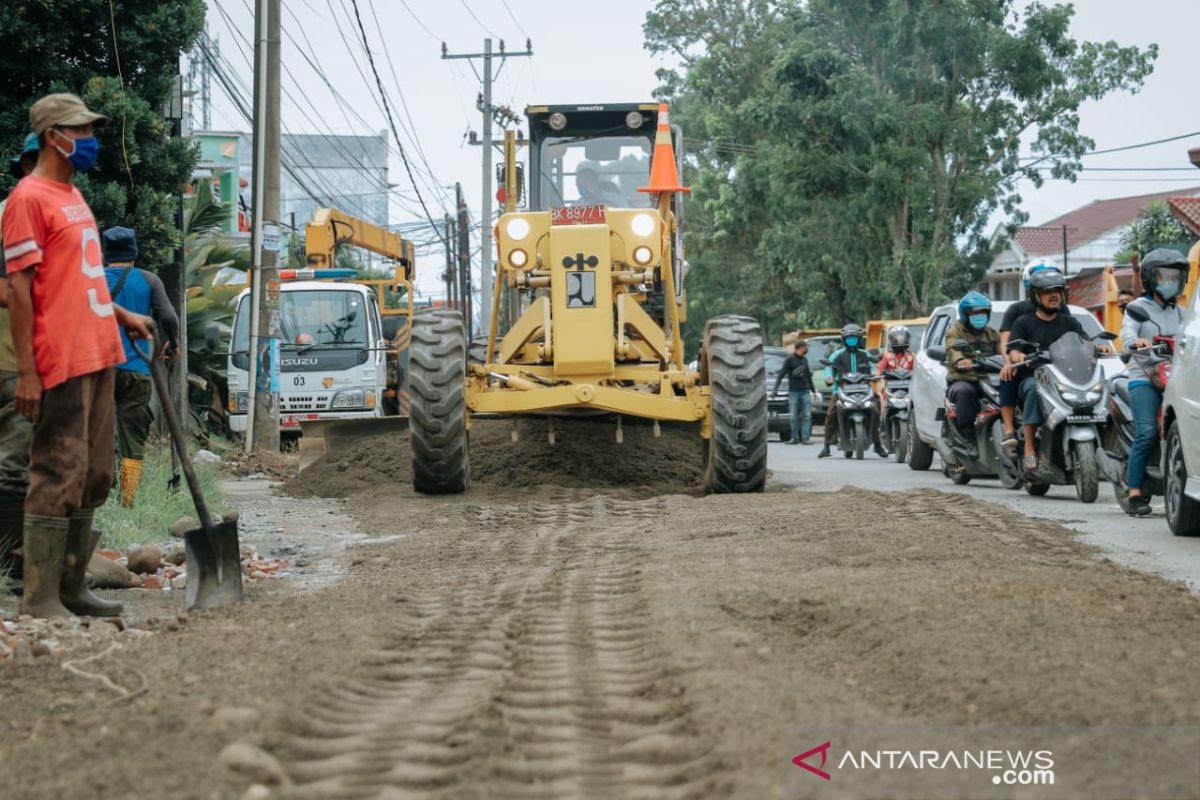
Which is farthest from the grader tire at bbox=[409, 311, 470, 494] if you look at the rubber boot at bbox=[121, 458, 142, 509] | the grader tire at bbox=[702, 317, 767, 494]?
the rubber boot at bbox=[121, 458, 142, 509]

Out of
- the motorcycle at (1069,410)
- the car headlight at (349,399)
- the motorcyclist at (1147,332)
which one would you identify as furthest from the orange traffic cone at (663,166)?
the car headlight at (349,399)

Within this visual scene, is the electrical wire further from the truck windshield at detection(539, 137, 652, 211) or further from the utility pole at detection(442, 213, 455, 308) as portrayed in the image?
the utility pole at detection(442, 213, 455, 308)

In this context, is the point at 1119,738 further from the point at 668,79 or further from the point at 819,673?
the point at 668,79

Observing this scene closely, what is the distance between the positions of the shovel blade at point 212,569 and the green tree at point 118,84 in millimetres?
6055

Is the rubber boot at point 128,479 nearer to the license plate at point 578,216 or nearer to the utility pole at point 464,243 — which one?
the license plate at point 578,216

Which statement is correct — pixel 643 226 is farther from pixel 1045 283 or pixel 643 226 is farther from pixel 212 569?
pixel 212 569

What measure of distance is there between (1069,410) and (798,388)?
12829 millimetres

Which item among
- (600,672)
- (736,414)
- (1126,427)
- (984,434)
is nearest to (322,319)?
(984,434)

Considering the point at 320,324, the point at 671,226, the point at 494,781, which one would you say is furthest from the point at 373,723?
the point at 320,324

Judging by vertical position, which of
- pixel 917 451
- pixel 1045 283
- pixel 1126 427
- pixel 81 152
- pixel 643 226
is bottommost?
pixel 917 451

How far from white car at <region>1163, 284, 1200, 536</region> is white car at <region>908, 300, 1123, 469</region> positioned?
15.4ft

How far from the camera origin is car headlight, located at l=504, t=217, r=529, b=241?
44.7 feet

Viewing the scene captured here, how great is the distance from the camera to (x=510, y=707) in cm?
485

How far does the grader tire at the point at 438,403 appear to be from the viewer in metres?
12.8
